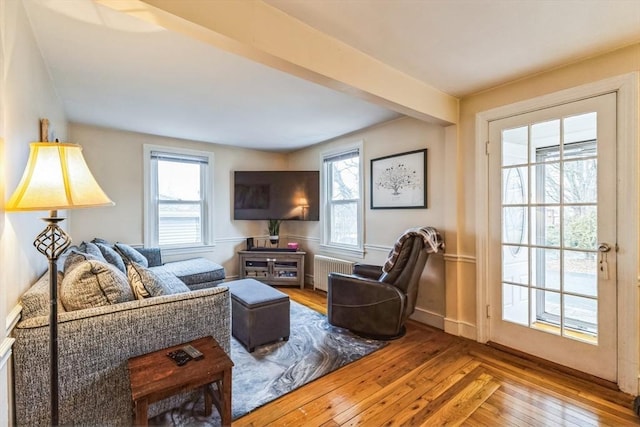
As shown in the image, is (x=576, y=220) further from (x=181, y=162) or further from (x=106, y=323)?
(x=181, y=162)

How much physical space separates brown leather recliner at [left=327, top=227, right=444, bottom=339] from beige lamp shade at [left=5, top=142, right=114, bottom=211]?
212 centimetres

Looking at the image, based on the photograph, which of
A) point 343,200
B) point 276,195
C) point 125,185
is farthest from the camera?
point 276,195

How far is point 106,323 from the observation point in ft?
4.49

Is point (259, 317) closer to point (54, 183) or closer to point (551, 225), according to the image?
point (54, 183)

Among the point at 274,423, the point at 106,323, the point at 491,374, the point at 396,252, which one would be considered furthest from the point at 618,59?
the point at 106,323

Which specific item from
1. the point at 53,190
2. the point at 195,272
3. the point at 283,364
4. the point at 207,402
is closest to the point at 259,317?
the point at 283,364

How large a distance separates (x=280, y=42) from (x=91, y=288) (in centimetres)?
168

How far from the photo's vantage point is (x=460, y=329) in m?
2.75

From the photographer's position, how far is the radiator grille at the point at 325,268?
387cm

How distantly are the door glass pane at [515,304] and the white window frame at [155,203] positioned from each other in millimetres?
3979

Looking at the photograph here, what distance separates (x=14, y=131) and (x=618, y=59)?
358cm

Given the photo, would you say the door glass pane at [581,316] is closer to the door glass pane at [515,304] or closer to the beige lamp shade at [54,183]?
the door glass pane at [515,304]

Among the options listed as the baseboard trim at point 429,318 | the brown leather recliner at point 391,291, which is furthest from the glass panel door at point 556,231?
the brown leather recliner at point 391,291

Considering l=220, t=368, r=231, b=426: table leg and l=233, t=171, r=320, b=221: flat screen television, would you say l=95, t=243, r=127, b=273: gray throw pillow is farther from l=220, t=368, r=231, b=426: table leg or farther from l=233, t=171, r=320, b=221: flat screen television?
l=233, t=171, r=320, b=221: flat screen television
